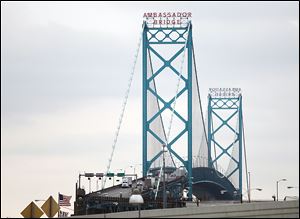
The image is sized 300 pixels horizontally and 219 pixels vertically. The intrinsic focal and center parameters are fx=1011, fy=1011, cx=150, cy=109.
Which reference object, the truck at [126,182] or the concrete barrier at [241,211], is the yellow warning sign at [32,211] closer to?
the concrete barrier at [241,211]

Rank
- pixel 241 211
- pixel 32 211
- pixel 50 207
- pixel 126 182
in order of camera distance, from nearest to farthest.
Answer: pixel 32 211 < pixel 50 207 < pixel 241 211 < pixel 126 182

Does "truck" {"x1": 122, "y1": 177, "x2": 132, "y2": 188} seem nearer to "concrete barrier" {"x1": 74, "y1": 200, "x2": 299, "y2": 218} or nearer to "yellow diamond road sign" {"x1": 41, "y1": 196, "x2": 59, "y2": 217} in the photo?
"concrete barrier" {"x1": 74, "y1": 200, "x2": 299, "y2": 218}

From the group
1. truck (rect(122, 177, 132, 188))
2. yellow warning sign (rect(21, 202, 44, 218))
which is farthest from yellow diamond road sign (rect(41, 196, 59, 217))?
truck (rect(122, 177, 132, 188))

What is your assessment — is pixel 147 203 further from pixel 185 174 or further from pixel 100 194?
pixel 185 174

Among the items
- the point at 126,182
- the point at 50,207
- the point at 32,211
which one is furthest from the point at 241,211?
the point at 126,182

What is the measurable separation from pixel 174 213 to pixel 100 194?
5870 centimetres

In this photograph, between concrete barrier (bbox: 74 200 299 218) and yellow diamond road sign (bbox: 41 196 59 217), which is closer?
yellow diamond road sign (bbox: 41 196 59 217)

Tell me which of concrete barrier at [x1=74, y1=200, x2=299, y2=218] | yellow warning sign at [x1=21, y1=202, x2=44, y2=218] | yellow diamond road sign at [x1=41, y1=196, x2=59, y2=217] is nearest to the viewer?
yellow warning sign at [x1=21, y1=202, x2=44, y2=218]

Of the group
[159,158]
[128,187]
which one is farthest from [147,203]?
[159,158]

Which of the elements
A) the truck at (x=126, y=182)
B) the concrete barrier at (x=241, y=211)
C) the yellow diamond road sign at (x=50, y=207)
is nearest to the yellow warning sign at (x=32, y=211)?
the yellow diamond road sign at (x=50, y=207)

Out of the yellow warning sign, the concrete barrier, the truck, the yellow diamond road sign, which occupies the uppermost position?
the truck

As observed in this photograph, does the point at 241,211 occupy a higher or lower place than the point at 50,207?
higher

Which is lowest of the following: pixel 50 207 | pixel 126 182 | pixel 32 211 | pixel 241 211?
pixel 32 211

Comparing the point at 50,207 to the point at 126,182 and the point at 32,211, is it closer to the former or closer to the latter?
the point at 32,211
